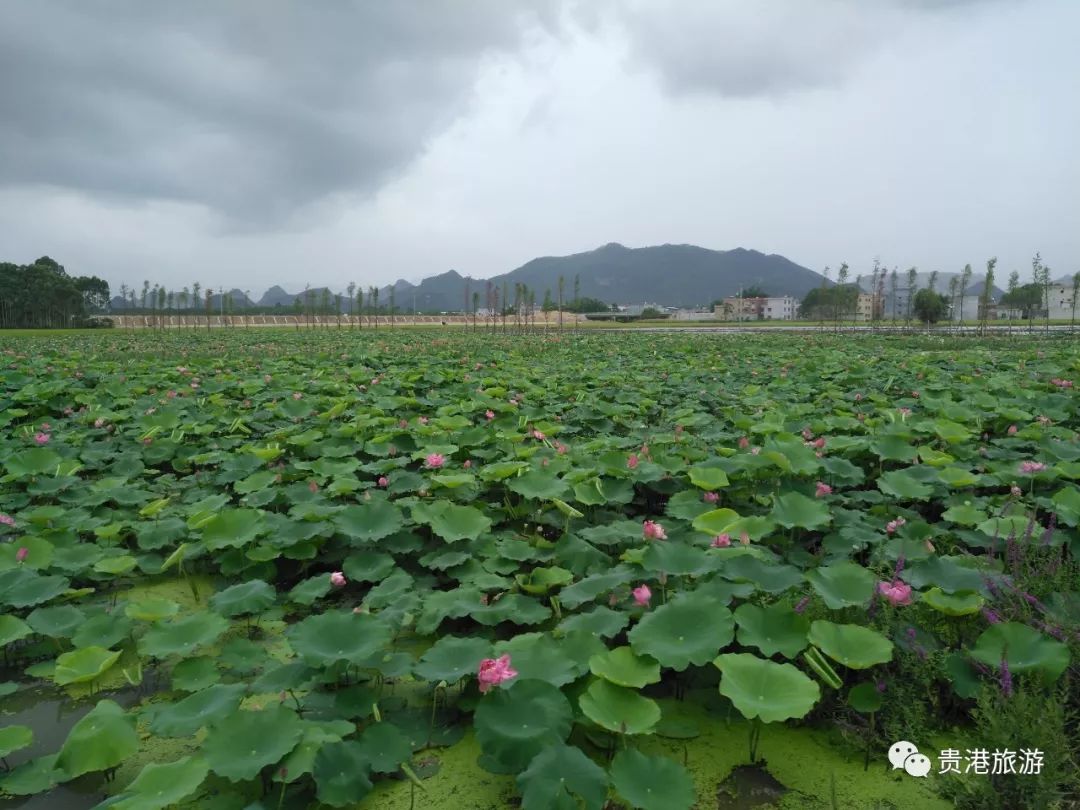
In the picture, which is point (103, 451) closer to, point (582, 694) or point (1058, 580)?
point (582, 694)

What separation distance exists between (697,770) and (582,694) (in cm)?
38

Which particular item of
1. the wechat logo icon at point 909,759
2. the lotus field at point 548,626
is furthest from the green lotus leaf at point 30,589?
the wechat logo icon at point 909,759

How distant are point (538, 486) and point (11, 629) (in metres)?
2.14

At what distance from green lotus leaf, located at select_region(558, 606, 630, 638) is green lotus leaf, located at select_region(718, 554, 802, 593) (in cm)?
45

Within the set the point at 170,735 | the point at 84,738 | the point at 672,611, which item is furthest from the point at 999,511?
the point at 84,738

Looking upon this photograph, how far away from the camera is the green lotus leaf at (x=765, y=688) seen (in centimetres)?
166

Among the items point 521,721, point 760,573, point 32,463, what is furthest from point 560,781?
point 32,463

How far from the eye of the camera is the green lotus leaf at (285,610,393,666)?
1.92 metres

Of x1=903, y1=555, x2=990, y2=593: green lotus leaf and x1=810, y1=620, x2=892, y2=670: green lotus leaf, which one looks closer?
x1=810, y1=620, x2=892, y2=670: green lotus leaf

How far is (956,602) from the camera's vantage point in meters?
2.01

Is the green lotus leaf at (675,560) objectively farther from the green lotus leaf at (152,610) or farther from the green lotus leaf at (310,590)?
the green lotus leaf at (152,610)

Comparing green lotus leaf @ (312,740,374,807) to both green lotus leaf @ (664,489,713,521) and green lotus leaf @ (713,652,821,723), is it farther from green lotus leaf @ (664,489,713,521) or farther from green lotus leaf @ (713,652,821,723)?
green lotus leaf @ (664,489,713,521)

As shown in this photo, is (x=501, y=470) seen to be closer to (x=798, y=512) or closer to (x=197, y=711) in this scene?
(x=798, y=512)

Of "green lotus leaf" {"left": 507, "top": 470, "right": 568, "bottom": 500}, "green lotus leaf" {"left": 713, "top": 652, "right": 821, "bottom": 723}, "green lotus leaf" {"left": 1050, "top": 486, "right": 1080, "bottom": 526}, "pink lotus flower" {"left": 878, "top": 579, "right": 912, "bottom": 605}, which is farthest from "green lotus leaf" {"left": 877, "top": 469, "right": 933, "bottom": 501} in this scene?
"green lotus leaf" {"left": 713, "top": 652, "right": 821, "bottom": 723}
